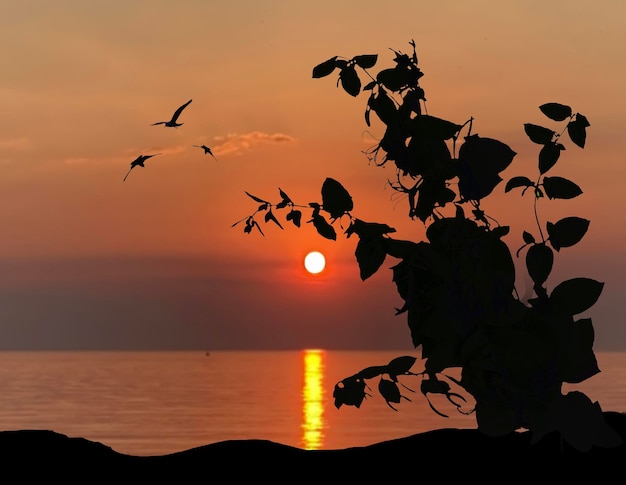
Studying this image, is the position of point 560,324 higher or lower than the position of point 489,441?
higher

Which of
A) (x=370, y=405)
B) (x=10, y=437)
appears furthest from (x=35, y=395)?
(x=10, y=437)

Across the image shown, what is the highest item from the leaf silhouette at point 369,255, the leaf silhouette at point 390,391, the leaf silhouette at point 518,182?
the leaf silhouette at point 518,182

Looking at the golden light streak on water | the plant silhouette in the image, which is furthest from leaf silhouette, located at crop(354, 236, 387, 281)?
the golden light streak on water

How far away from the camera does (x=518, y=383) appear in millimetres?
5070

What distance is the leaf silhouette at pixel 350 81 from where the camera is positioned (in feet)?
17.2

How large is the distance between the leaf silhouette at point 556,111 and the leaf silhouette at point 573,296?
0.87m

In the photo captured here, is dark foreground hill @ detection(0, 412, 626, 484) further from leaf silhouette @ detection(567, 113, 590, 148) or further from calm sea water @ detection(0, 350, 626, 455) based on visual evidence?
calm sea water @ detection(0, 350, 626, 455)

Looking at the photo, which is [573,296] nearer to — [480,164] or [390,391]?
[480,164]

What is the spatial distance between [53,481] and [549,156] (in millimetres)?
3387

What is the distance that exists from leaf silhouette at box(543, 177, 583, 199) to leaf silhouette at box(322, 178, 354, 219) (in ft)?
3.40

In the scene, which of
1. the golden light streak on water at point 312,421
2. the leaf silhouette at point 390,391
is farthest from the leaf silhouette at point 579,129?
the golden light streak on water at point 312,421

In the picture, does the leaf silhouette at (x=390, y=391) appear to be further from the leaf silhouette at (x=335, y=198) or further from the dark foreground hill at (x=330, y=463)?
the leaf silhouette at (x=335, y=198)

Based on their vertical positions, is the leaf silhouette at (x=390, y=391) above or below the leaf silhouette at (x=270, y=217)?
below

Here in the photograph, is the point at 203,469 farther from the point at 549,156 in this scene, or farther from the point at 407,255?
the point at 549,156
